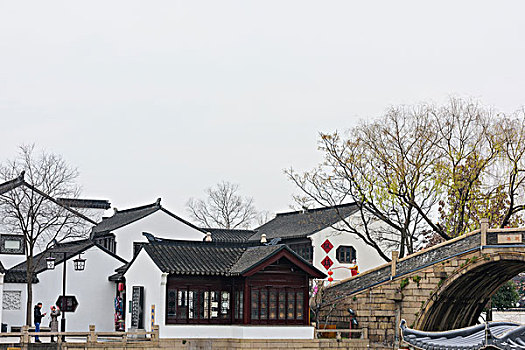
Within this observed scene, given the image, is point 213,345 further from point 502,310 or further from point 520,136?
point 502,310

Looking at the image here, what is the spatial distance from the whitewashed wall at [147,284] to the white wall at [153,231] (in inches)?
340

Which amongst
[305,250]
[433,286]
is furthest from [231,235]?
[433,286]

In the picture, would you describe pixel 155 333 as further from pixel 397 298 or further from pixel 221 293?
pixel 397 298

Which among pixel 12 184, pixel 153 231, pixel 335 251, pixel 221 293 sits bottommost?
pixel 221 293

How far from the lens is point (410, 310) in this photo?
31219 millimetres

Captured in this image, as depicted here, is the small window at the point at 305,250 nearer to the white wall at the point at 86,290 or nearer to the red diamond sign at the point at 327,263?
the red diamond sign at the point at 327,263

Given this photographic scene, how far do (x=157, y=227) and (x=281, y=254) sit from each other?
44.9 feet

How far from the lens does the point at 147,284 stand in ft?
98.5

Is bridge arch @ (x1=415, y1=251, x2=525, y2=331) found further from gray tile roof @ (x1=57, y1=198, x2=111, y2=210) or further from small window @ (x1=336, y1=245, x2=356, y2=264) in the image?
gray tile roof @ (x1=57, y1=198, x2=111, y2=210)

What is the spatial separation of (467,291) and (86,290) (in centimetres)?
1530

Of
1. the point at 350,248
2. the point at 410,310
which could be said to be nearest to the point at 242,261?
the point at 410,310

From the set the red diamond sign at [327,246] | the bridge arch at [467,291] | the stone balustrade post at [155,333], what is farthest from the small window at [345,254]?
the stone balustrade post at [155,333]

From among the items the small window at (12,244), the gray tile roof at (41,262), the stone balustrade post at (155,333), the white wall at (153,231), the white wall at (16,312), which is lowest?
the stone balustrade post at (155,333)

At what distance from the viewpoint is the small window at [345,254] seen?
133 feet
